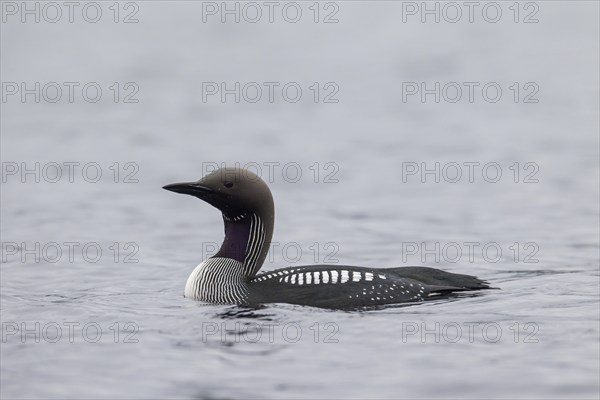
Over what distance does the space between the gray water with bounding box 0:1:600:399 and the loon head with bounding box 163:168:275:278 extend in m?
0.45

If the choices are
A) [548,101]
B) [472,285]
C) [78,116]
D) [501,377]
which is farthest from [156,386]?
[548,101]

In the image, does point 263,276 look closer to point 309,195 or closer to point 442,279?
point 442,279

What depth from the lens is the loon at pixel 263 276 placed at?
28.7 feet

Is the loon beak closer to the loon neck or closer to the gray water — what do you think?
the loon neck

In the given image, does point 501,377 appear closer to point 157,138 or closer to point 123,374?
point 123,374

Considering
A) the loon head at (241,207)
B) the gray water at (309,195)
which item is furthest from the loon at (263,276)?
the gray water at (309,195)

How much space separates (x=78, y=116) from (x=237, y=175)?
9.69m

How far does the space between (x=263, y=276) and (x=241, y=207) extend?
0.45 m

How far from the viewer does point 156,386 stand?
23.9 ft

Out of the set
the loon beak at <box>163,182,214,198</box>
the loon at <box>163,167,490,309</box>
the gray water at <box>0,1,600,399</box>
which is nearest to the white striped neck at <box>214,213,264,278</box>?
the loon at <box>163,167,490,309</box>

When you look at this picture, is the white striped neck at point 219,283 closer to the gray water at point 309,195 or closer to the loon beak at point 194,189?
the gray water at point 309,195

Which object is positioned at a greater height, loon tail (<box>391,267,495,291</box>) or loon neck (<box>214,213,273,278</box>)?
loon neck (<box>214,213,273,278</box>)

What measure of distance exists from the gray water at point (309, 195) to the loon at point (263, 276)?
14 cm

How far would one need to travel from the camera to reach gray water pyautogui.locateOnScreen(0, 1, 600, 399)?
301 inches
